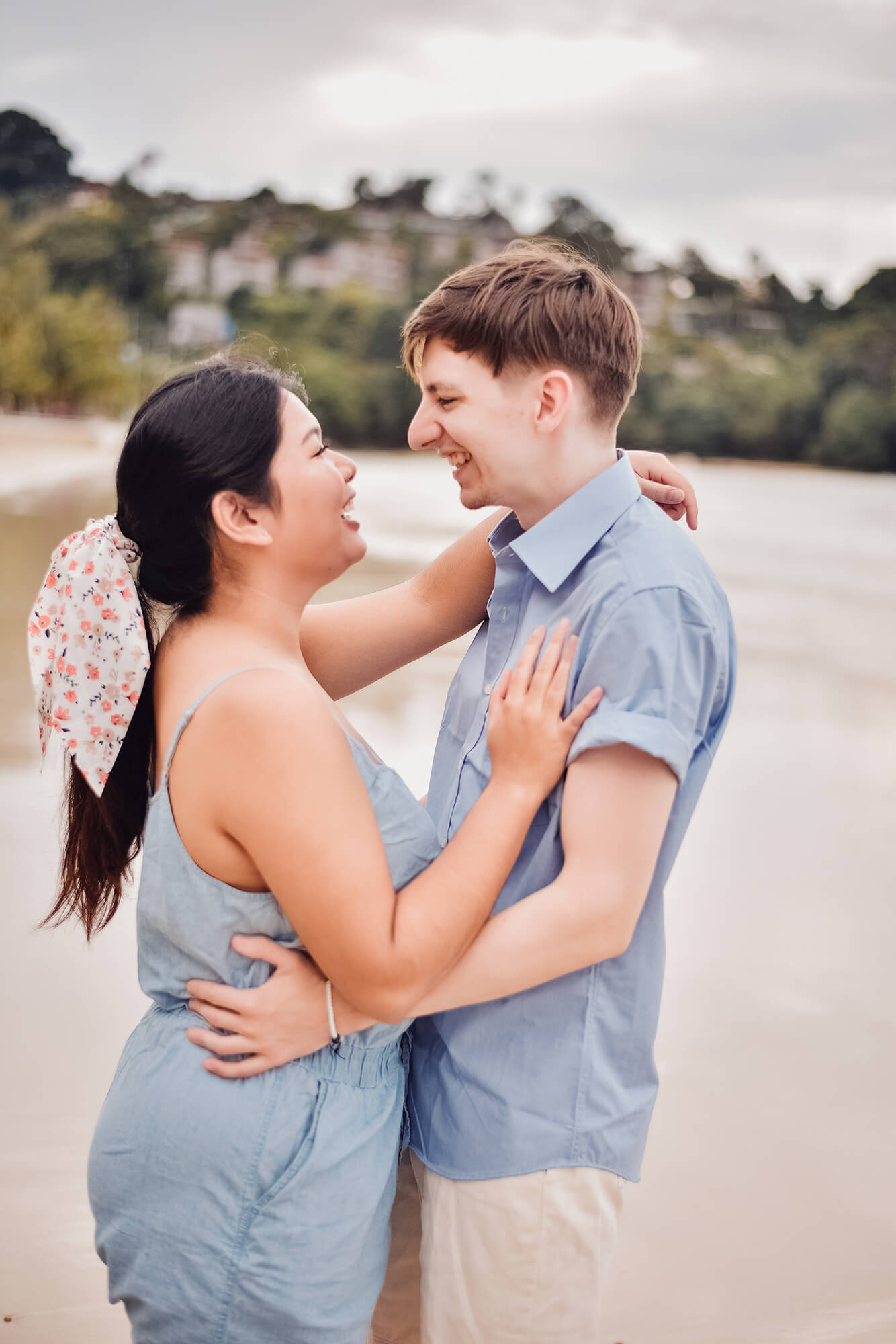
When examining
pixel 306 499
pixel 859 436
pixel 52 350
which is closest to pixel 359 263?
pixel 859 436

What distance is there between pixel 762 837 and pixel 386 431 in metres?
48.1

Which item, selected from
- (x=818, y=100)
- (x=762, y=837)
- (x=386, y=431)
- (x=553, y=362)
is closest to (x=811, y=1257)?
(x=553, y=362)

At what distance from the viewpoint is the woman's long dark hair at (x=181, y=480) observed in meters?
1.38

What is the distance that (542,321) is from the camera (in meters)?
1.42

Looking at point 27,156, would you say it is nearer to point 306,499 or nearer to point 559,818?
point 306,499

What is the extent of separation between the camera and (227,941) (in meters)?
1.33

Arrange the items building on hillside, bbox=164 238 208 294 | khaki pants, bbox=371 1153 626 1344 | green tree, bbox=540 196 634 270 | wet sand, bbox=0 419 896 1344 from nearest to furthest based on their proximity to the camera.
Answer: khaki pants, bbox=371 1153 626 1344 → wet sand, bbox=0 419 896 1344 → building on hillside, bbox=164 238 208 294 → green tree, bbox=540 196 634 270

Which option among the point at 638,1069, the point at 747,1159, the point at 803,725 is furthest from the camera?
the point at 803,725

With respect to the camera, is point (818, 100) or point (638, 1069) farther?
point (818, 100)

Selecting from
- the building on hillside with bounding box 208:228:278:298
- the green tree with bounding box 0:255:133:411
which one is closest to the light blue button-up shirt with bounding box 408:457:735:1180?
the green tree with bounding box 0:255:133:411

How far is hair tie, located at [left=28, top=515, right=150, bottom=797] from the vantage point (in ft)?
4.63

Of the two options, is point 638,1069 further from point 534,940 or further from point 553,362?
point 553,362

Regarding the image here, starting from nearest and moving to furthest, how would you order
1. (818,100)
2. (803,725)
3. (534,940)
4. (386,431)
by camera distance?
(534,940)
(803,725)
(386,431)
(818,100)

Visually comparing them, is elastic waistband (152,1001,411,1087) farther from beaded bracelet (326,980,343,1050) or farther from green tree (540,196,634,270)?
green tree (540,196,634,270)
